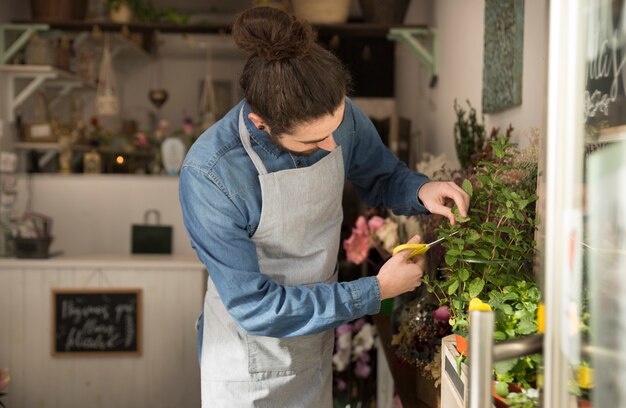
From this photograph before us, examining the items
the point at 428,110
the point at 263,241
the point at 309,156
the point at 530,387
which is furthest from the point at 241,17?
the point at 428,110

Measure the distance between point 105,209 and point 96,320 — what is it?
2.63 feet

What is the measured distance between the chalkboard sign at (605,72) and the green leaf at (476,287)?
1.40 ft

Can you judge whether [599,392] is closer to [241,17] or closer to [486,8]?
[241,17]

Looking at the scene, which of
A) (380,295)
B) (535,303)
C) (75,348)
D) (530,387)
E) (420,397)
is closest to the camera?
(530,387)

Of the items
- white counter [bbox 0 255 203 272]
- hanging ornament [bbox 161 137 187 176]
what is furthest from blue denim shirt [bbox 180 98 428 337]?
hanging ornament [bbox 161 137 187 176]

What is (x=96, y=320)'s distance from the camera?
12.2 feet

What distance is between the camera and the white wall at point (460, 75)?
1.99 meters

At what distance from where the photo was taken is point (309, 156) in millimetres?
1742

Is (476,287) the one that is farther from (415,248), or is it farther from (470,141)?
(470,141)

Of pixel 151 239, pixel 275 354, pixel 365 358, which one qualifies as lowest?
pixel 365 358

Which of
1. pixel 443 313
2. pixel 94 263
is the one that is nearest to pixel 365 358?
pixel 94 263

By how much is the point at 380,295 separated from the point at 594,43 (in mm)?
861

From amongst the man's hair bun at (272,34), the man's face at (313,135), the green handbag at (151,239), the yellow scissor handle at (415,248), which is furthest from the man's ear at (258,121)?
the green handbag at (151,239)

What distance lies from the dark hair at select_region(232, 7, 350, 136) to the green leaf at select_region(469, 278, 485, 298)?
1.52ft
